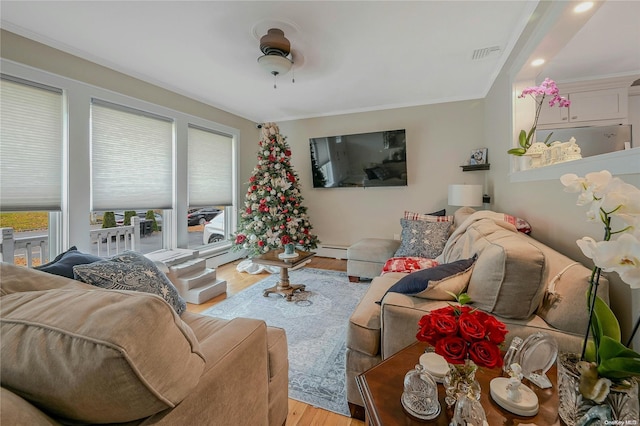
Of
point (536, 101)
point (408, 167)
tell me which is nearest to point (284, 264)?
point (408, 167)

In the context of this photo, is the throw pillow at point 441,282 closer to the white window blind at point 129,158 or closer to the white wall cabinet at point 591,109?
the white wall cabinet at point 591,109

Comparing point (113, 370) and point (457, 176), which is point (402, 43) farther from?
point (113, 370)

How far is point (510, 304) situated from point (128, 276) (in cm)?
185

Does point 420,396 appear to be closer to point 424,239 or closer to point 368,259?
point 424,239

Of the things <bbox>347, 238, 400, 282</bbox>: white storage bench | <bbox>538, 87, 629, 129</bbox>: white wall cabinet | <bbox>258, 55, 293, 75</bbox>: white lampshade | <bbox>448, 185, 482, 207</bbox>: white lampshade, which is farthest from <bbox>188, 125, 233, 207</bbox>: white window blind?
<bbox>538, 87, 629, 129</bbox>: white wall cabinet

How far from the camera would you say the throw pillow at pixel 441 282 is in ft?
4.25

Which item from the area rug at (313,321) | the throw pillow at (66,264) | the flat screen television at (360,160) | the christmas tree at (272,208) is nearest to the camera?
the throw pillow at (66,264)

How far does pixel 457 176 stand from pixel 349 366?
3.52 metres

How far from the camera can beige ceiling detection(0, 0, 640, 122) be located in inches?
77.5

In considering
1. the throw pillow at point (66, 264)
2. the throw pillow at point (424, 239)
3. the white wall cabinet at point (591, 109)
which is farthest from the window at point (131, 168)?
the white wall cabinet at point (591, 109)

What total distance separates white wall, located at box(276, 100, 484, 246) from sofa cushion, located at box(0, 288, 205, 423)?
4.11m

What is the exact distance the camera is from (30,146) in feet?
7.48

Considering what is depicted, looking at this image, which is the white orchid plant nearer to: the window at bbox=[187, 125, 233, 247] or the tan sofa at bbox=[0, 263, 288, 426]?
the tan sofa at bbox=[0, 263, 288, 426]

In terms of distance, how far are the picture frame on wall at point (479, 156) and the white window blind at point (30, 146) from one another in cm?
495
